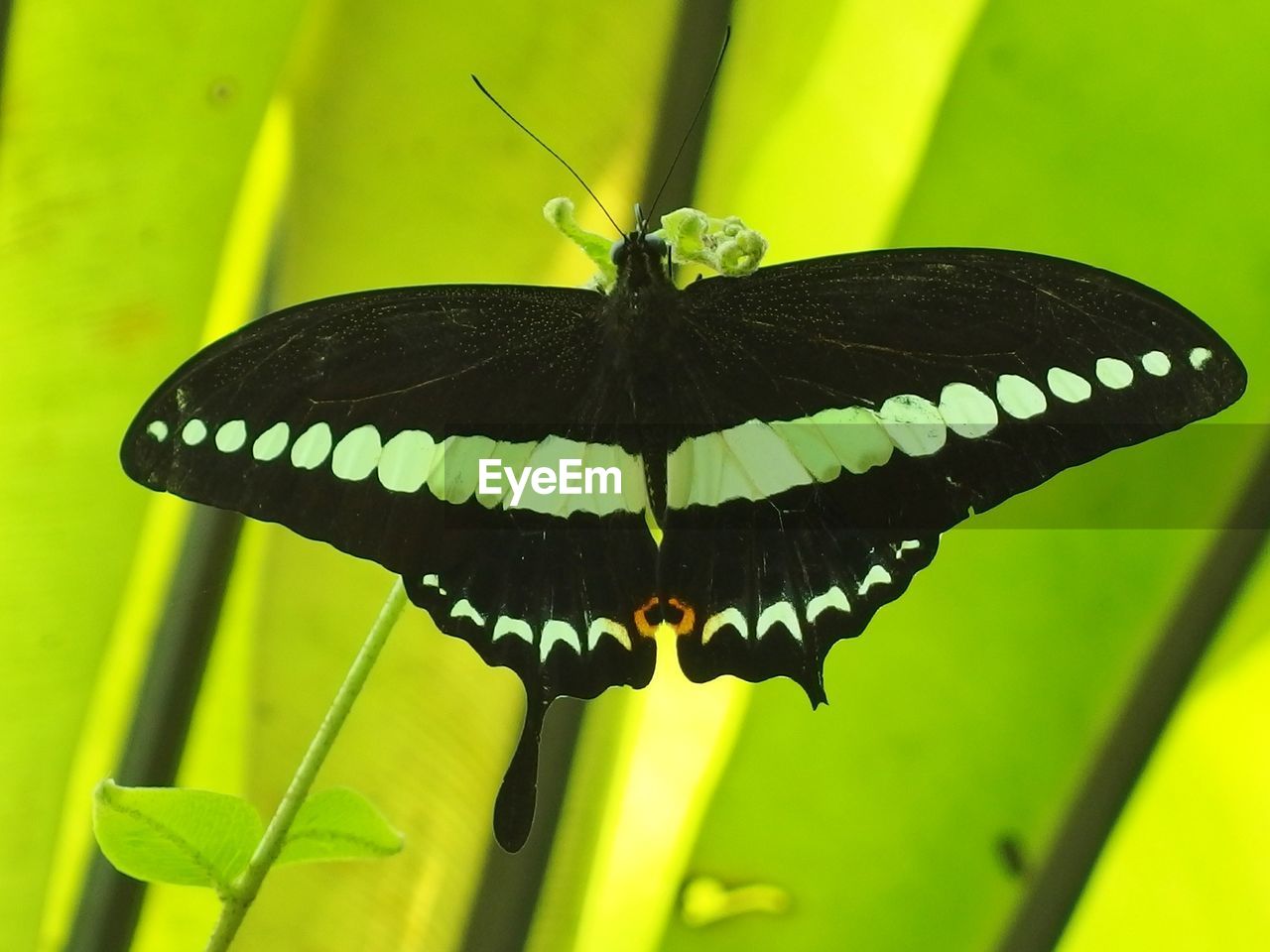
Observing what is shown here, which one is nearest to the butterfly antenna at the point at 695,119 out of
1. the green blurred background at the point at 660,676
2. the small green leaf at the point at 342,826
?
the green blurred background at the point at 660,676

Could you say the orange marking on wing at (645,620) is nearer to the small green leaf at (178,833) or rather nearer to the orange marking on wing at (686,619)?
the orange marking on wing at (686,619)

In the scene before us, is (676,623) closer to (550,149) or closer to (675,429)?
(675,429)

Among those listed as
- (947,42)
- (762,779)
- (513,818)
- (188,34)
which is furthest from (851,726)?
(188,34)

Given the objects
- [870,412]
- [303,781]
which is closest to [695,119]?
[870,412]

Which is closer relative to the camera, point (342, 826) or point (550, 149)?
point (342, 826)

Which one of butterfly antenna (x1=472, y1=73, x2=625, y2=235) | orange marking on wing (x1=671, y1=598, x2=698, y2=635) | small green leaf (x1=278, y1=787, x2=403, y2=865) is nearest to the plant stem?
small green leaf (x1=278, y1=787, x2=403, y2=865)

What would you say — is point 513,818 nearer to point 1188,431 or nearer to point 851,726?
point 851,726
